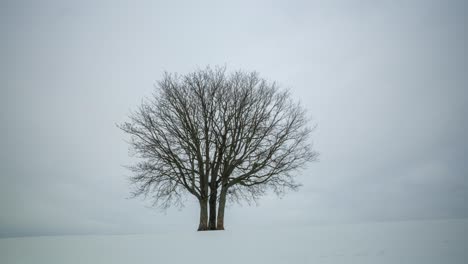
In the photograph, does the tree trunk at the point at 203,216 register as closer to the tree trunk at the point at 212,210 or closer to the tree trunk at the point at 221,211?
the tree trunk at the point at 212,210

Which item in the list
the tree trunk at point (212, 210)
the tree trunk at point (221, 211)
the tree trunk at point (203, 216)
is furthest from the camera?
the tree trunk at point (212, 210)

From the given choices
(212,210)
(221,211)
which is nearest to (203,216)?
(212,210)

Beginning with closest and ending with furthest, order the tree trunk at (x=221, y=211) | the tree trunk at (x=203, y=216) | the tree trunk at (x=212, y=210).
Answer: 1. the tree trunk at (x=203, y=216)
2. the tree trunk at (x=221, y=211)
3. the tree trunk at (x=212, y=210)

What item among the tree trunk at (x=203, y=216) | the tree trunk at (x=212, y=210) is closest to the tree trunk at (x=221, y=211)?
the tree trunk at (x=212, y=210)

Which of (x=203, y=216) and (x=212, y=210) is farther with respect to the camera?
(x=212, y=210)

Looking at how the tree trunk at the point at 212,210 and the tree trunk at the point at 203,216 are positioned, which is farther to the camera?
the tree trunk at the point at 212,210

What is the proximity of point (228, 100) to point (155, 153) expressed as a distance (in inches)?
209

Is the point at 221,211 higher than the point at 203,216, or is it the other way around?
the point at 221,211

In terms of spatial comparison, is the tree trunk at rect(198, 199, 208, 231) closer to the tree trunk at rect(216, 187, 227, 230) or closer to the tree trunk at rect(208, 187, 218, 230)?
the tree trunk at rect(208, 187, 218, 230)

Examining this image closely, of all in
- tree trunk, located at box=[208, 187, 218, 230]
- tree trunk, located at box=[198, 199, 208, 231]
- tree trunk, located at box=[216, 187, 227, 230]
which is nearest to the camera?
tree trunk, located at box=[198, 199, 208, 231]

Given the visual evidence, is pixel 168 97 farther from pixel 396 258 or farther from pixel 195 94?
pixel 396 258

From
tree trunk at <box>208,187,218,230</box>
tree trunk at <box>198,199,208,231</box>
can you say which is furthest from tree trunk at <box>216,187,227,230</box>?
tree trunk at <box>198,199,208,231</box>

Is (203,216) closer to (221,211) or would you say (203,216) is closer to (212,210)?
(212,210)

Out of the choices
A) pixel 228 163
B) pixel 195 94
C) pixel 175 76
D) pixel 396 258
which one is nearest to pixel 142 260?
pixel 396 258
